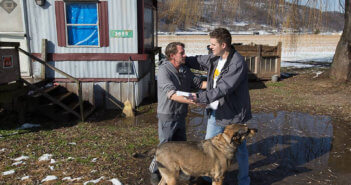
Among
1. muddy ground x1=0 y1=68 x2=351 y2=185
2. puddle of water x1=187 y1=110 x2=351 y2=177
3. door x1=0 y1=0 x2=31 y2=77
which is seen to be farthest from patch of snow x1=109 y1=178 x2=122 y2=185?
door x1=0 y1=0 x2=31 y2=77

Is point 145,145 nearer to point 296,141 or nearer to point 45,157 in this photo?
point 45,157

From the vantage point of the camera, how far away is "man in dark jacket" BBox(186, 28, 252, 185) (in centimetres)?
344

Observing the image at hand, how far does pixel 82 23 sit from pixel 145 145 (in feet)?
15.6

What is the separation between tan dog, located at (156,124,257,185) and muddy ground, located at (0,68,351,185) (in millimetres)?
284

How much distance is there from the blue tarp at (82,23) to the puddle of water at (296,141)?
3851 mm

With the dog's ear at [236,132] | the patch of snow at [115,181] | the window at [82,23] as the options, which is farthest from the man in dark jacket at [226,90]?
the window at [82,23]

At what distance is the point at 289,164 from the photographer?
509 cm

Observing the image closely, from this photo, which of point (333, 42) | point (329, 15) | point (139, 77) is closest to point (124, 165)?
point (139, 77)

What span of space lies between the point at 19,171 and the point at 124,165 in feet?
5.58

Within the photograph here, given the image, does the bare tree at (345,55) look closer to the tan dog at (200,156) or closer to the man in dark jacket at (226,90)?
the man in dark jacket at (226,90)

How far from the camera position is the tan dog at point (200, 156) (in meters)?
3.51

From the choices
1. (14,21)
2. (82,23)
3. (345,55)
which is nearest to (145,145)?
(82,23)

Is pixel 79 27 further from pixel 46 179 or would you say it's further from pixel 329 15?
pixel 329 15

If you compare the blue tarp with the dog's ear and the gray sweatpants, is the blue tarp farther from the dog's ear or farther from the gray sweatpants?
the dog's ear
